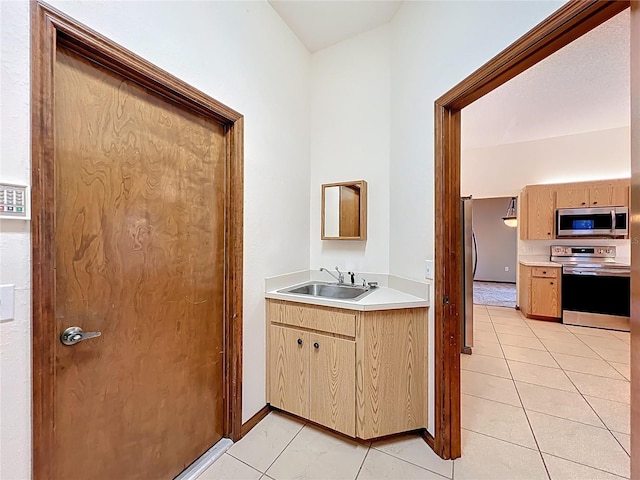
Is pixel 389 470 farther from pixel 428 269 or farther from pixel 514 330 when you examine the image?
pixel 514 330

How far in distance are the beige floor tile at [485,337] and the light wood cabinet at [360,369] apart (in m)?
2.19

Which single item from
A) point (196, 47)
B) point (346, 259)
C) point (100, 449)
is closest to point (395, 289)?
point (346, 259)

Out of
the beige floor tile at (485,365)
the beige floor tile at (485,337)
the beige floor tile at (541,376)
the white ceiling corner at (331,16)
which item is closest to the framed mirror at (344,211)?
the white ceiling corner at (331,16)

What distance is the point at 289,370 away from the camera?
1947 mm

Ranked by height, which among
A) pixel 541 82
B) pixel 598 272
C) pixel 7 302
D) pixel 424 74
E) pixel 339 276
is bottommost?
pixel 598 272

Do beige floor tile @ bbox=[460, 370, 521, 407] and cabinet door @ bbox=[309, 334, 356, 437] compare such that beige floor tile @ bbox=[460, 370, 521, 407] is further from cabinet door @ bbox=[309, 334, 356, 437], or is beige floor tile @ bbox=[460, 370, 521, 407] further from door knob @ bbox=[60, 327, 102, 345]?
door knob @ bbox=[60, 327, 102, 345]

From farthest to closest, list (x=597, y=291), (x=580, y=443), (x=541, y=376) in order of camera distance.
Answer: (x=597, y=291)
(x=541, y=376)
(x=580, y=443)

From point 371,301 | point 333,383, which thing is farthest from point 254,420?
point 371,301

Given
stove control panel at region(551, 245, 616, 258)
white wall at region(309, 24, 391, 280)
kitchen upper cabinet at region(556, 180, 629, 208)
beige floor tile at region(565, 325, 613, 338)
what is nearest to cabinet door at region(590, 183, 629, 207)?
kitchen upper cabinet at region(556, 180, 629, 208)

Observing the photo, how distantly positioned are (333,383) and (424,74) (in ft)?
6.94

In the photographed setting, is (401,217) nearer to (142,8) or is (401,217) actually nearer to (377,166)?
(377,166)

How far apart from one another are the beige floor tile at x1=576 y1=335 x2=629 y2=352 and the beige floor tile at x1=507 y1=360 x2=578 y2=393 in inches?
43.2

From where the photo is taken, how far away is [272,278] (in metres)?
2.09

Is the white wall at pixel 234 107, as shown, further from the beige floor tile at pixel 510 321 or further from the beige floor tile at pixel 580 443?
the beige floor tile at pixel 510 321
